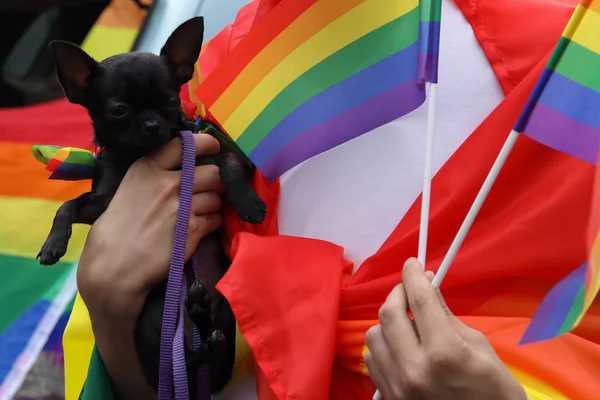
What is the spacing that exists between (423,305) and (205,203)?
1.65 feet

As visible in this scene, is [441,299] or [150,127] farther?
[150,127]

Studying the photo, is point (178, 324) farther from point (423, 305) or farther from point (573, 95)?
point (573, 95)

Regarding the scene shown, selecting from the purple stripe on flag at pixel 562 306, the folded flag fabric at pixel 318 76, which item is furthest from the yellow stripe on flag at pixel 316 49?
the purple stripe on flag at pixel 562 306

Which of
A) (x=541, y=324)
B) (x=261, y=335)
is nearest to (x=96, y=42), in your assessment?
(x=261, y=335)

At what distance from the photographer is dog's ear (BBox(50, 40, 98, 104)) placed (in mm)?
949

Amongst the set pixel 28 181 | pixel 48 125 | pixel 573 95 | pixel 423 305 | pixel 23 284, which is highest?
pixel 573 95

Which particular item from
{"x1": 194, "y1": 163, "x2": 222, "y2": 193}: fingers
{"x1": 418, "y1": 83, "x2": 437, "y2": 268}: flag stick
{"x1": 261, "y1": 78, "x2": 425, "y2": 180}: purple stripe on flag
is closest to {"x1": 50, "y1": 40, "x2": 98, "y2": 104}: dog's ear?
{"x1": 194, "y1": 163, "x2": 222, "y2": 193}: fingers

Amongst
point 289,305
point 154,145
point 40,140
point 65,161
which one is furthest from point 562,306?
point 40,140

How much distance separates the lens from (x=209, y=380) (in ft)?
3.01

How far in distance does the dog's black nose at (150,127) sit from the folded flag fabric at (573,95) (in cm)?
56

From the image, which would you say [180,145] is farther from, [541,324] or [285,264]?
[541,324]

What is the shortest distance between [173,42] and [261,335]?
1.78 feet

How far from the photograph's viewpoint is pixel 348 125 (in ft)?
2.69

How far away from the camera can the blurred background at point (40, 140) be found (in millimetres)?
1445
